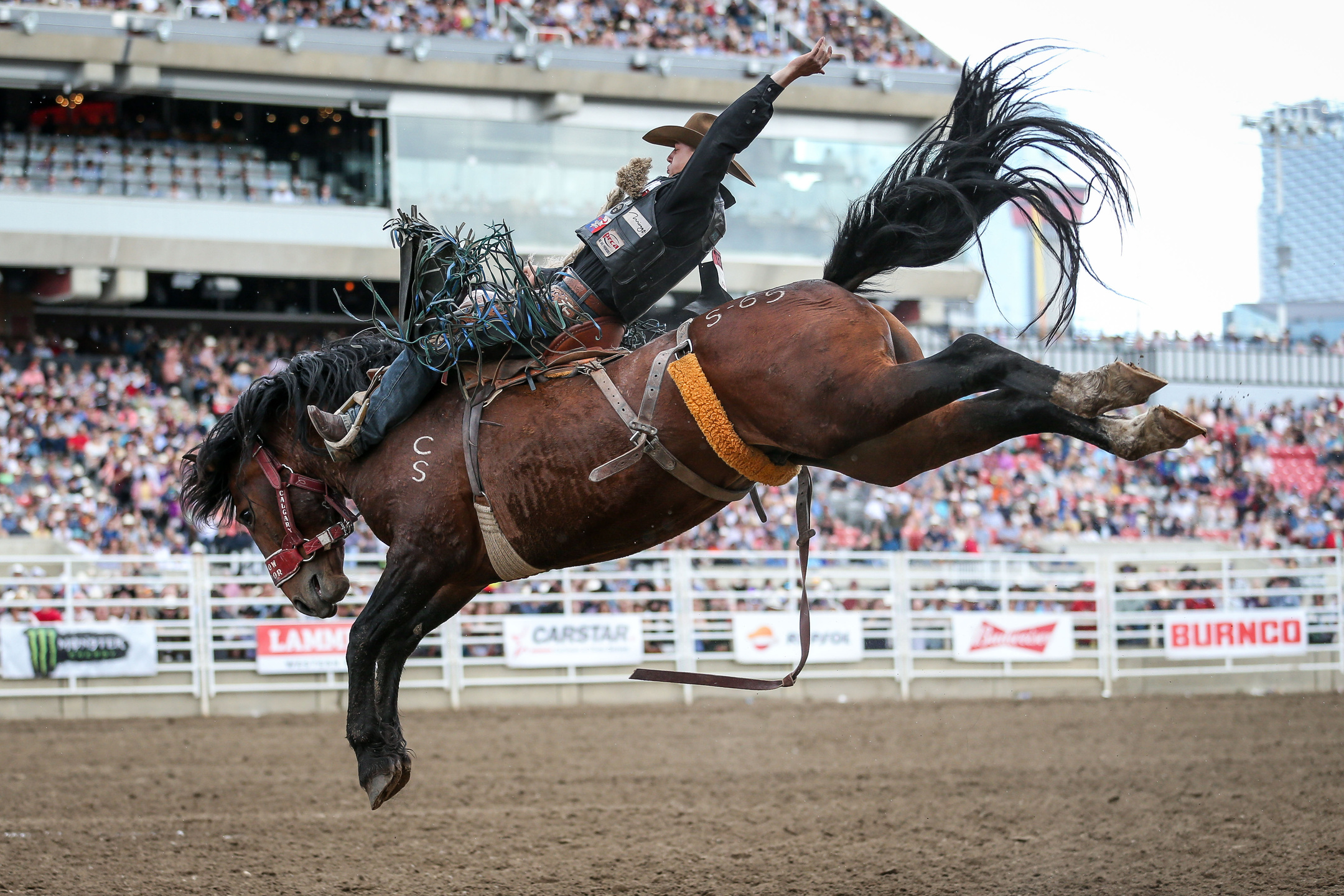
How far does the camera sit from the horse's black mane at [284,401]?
539 cm

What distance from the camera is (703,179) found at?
4559 millimetres

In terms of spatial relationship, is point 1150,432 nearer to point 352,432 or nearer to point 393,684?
point 352,432

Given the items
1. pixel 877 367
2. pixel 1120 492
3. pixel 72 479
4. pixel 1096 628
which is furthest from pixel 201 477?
pixel 1120 492

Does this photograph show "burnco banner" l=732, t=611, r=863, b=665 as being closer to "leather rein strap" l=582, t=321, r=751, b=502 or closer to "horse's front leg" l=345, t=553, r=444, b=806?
"horse's front leg" l=345, t=553, r=444, b=806

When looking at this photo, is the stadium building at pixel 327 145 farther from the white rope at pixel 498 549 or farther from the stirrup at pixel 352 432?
the white rope at pixel 498 549

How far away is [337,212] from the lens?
20.6 m

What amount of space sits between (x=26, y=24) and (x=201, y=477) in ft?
52.5

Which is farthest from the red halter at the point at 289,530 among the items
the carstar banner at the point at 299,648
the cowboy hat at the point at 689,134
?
the carstar banner at the point at 299,648

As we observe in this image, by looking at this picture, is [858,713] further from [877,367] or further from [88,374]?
[88,374]

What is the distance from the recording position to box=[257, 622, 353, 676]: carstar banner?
13836 mm

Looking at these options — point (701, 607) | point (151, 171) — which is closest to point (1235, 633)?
point (701, 607)

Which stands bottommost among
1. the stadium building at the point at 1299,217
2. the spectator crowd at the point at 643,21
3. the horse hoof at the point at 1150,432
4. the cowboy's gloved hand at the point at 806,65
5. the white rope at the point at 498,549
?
the white rope at the point at 498,549

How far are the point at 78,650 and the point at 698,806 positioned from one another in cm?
783

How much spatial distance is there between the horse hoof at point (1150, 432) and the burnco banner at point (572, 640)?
11.0 meters
